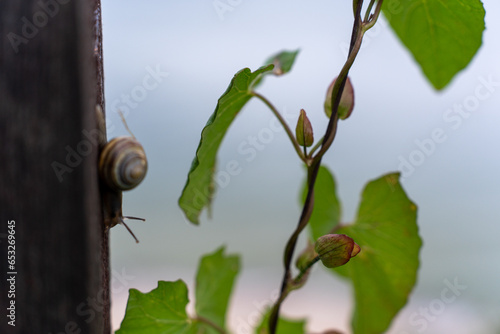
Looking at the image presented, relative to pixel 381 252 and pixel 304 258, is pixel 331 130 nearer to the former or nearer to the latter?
pixel 304 258

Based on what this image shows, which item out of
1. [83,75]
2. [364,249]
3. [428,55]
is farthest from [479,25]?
[83,75]

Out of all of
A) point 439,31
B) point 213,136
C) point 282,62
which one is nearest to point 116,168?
point 213,136

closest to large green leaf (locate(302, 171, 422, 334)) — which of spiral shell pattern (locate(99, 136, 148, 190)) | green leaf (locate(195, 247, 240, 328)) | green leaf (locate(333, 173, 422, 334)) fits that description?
green leaf (locate(333, 173, 422, 334))

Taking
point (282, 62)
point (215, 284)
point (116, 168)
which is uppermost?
point (282, 62)

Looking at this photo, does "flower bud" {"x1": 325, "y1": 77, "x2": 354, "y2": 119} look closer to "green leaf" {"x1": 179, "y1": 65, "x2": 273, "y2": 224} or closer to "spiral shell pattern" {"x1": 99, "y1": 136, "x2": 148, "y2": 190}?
"green leaf" {"x1": 179, "y1": 65, "x2": 273, "y2": 224}

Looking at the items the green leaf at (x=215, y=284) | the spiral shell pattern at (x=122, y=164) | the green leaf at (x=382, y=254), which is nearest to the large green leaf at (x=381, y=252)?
the green leaf at (x=382, y=254)

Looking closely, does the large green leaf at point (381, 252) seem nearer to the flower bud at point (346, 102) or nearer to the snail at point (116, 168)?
the flower bud at point (346, 102)

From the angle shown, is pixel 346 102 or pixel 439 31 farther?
pixel 439 31

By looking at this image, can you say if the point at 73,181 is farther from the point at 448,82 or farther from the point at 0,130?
the point at 448,82
